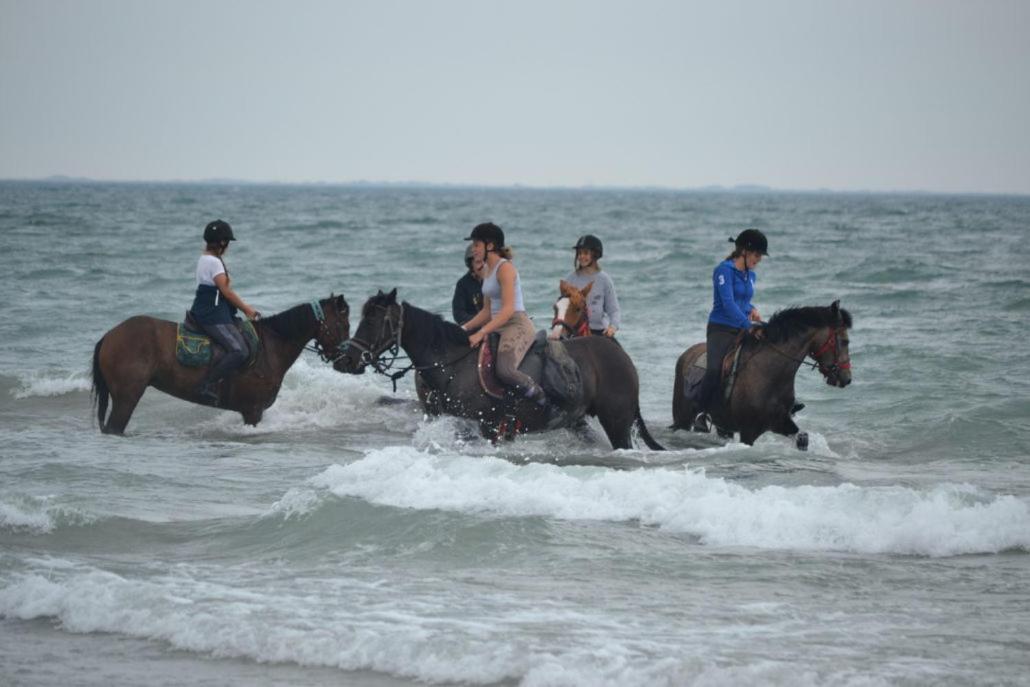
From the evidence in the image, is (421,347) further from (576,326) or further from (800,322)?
(800,322)

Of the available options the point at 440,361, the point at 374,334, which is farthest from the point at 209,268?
the point at 440,361

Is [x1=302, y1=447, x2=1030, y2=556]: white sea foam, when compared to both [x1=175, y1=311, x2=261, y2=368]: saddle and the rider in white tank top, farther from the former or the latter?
[x1=175, y1=311, x2=261, y2=368]: saddle

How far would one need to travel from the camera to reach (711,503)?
9508 mm

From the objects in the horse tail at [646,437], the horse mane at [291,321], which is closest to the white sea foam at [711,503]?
the horse tail at [646,437]

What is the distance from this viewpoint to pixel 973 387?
685 inches

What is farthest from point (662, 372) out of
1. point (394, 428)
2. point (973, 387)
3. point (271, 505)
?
point (271, 505)

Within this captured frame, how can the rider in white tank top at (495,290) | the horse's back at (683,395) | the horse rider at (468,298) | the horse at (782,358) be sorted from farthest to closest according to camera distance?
the horse rider at (468,298) → the horse's back at (683,395) → the horse at (782,358) → the rider in white tank top at (495,290)

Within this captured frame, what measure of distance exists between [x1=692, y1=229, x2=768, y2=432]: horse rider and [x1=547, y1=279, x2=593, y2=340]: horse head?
3.98 feet

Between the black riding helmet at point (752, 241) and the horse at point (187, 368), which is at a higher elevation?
the black riding helmet at point (752, 241)

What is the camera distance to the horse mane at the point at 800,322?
12180 millimetres

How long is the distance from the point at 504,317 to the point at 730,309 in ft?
6.57

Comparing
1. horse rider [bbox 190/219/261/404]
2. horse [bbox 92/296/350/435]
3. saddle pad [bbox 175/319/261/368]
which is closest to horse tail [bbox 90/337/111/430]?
horse [bbox 92/296/350/435]

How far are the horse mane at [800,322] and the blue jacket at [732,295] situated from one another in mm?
227

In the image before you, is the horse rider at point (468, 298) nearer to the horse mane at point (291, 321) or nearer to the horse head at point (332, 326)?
the horse head at point (332, 326)
